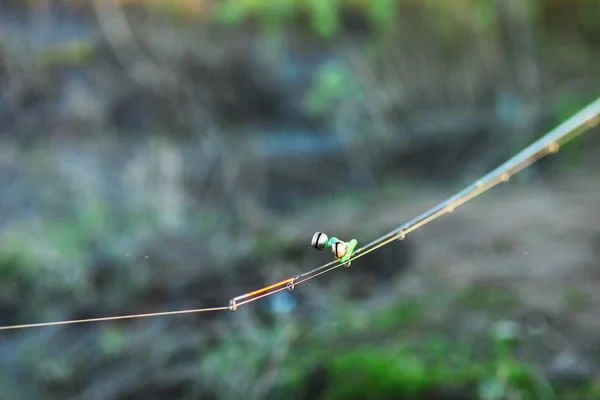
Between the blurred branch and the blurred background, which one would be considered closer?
the blurred background

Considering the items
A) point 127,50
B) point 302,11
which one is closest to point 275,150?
point 302,11

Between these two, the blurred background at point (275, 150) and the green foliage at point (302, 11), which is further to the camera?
the green foliage at point (302, 11)

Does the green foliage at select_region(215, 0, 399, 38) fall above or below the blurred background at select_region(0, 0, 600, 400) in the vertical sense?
above

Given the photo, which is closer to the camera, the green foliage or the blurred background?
the blurred background

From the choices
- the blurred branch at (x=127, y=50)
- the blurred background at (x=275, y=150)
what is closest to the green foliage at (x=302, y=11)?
the blurred background at (x=275, y=150)

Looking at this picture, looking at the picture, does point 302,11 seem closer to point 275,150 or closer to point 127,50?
point 275,150

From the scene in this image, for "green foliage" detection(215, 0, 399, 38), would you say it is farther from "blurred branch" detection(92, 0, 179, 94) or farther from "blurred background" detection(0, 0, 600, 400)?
"blurred branch" detection(92, 0, 179, 94)

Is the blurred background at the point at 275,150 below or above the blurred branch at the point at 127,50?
below

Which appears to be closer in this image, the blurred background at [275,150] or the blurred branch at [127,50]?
the blurred background at [275,150]

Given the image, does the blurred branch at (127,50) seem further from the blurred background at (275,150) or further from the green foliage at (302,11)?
the green foliage at (302,11)

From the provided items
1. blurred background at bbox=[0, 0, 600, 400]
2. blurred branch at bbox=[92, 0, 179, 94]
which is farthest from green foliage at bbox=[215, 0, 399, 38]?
blurred branch at bbox=[92, 0, 179, 94]
